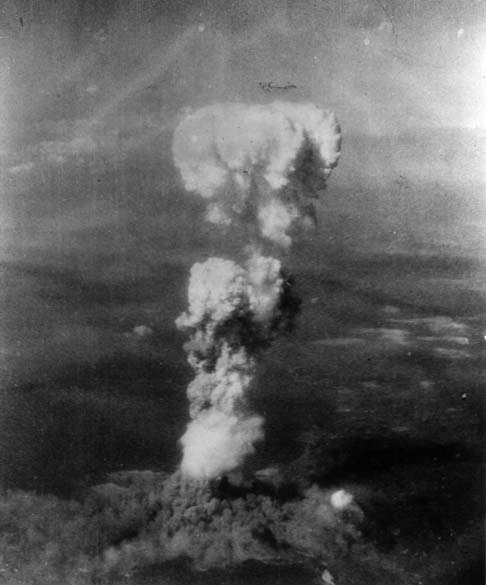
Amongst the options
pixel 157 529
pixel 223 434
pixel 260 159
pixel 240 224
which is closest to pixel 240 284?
pixel 240 224

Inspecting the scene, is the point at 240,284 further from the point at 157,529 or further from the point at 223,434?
the point at 157,529

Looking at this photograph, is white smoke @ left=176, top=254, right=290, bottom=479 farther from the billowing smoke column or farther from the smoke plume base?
the smoke plume base

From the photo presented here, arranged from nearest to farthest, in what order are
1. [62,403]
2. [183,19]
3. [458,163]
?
[183,19] → [458,163] → [62,403]

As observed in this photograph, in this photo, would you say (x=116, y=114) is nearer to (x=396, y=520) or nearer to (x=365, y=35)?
(x=365, y=35)

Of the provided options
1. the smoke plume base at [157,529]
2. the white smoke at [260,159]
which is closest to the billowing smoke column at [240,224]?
the white smoke at [260,159]

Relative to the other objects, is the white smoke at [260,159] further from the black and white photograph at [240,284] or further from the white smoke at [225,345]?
the white smoke at [225,345]

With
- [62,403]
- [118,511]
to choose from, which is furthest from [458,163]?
[62,403]

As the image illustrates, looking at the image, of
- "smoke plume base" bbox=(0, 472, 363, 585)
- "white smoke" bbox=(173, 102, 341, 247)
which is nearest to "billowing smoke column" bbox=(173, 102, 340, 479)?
"white smoke" bbox=(173, 102, 341, 247)

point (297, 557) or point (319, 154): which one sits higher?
point (319, 154)
